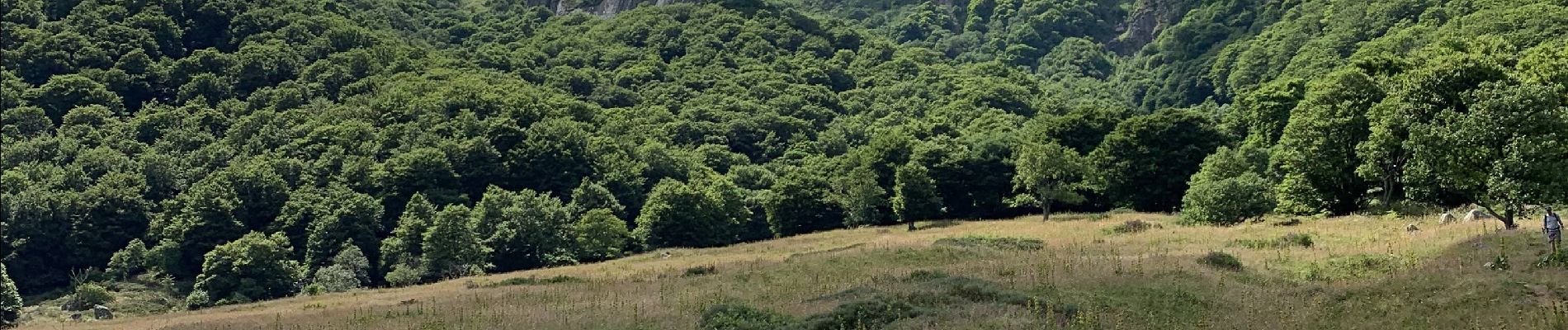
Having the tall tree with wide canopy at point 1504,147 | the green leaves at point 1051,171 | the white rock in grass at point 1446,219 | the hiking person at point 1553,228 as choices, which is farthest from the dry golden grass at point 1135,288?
the green leaves at point 1051,171

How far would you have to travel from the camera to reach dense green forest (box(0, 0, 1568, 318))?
164 feet

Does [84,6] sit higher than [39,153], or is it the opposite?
[84,6]

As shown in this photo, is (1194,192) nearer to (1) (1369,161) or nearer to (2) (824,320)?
(1) (1369,161)

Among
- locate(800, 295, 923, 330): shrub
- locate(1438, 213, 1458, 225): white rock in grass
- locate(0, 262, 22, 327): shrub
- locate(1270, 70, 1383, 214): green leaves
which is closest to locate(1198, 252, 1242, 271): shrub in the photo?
locate(800, 295, 923, 330): shrub

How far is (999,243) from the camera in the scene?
44375mm

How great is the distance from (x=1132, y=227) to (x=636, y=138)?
93.1 m

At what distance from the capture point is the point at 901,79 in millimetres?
182875

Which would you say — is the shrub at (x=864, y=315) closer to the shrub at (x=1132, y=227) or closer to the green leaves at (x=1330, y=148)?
the shrub at (x=1132, y=227)

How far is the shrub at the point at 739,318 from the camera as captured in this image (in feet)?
74.5

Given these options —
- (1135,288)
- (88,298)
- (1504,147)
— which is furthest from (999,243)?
(88,298)

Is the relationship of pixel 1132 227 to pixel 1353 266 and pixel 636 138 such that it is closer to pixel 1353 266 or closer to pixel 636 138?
pixel 1353 266

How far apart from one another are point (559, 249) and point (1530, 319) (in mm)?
71446

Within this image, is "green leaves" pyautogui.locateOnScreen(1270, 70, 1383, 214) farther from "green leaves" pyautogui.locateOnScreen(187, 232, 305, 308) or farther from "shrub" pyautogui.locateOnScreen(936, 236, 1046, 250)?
"green leaves" pyautogui.locateOnScreen(187, 232, 305, 308)

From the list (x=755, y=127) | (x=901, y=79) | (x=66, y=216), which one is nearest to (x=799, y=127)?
(x=755, y=127)
